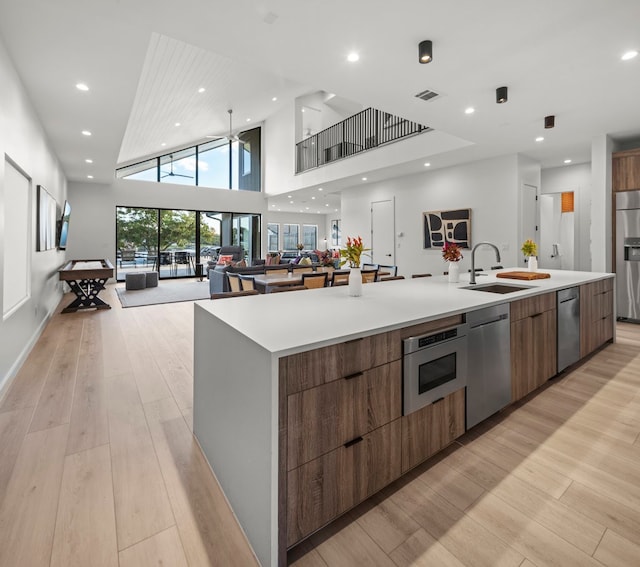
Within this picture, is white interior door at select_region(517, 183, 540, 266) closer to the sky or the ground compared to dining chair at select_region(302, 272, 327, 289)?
closer to the sky

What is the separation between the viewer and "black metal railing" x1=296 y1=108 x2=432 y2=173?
691 centimetres

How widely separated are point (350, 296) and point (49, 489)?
1912 mm

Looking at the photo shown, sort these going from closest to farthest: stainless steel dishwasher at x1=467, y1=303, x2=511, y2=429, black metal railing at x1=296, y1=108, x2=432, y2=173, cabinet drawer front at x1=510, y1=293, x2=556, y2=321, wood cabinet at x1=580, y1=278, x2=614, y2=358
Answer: stainless steel dishwasher at x1=467, y1=303, x2=511, y2=429 < cabinet drawer front at x1=510, y1=293, x2=556, y2=321 < wood cabinet at x1=580, y1=278, x2=614, y2=358 < black metal railing at x1=296, y1=108, x2=432, y2=173

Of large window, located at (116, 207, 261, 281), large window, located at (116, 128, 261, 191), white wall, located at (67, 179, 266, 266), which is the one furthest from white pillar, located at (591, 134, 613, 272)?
white wall, located at (67, 179, 266, 266)

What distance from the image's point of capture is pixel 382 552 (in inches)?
52.4

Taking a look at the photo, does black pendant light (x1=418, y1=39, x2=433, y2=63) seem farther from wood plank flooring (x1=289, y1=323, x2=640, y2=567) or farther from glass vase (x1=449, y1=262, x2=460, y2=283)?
wood plank flooring (x1=289, y1=323, x2=640, y2=567)

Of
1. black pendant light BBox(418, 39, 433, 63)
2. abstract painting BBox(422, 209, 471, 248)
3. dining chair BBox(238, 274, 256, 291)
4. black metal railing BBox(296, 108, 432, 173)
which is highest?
black metal railing BBox(296, 108, 432, 173)

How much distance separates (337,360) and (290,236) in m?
16.8

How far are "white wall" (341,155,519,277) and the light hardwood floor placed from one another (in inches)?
161

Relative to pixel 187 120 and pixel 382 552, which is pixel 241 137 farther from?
pixel 382 552

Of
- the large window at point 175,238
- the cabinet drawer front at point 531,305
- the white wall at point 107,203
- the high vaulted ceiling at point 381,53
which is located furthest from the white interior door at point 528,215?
the white wall at point 107,203

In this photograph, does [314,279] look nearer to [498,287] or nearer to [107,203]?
[498,287]

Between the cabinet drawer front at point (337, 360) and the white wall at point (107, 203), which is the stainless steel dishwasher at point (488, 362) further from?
the white wall at point (107, 203)

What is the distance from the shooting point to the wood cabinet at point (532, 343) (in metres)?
2.39
